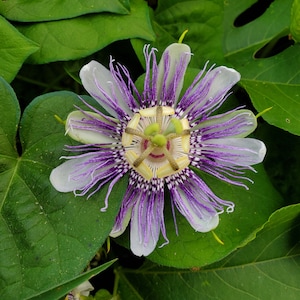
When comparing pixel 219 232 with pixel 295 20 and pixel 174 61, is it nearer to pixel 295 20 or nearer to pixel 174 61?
pixel 174 61

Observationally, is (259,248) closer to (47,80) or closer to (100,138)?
(100,138)

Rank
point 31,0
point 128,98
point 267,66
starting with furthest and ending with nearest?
point 267,66 < point 31,0 < point 128,98

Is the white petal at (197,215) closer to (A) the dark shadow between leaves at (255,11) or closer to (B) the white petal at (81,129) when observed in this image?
(B) the white petal at (81,129)

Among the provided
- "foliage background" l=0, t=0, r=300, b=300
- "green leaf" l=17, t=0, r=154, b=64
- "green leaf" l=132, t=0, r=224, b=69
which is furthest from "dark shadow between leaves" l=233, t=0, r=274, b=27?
"green leaf" l=17, t=0, r=154, b=64

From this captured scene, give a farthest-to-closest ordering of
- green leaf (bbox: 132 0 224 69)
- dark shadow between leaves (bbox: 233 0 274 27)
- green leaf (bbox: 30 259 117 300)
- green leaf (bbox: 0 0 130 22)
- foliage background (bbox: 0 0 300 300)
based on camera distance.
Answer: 1. dark shadow between leaves (bbox: 233 0 274 27)
2. green leaf (bbox: 132 0 224 69)
3. green leaf (bbox: 0 0 130 22)
4. foliage background (bbox: 0 0 300 300)
5. green leaf (bbox: 30 259 117 300)

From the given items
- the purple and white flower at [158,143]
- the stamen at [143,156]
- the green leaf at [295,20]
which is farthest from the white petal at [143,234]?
the green leaf at [295,20]

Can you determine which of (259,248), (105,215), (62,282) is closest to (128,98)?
(105,215)

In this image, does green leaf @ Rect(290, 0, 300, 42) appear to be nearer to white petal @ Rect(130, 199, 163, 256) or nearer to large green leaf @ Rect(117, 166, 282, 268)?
large green leaf @ Rect(117, 166, 282, 268)
